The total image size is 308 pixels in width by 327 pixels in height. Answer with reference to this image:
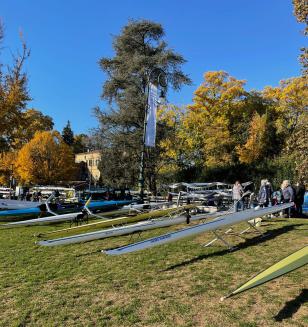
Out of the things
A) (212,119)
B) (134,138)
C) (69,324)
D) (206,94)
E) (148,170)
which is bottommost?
(69,324)

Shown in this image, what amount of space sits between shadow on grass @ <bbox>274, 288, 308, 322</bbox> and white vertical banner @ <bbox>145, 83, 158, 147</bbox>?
14.0 meters

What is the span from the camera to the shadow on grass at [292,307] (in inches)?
188

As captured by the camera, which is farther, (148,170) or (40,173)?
(40,173)

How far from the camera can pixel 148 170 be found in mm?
33219

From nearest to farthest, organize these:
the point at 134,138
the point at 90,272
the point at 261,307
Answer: the point at 261,307
the point at 90,272
the point at 134,138

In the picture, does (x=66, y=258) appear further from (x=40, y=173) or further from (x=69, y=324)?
(x=40, y=173)

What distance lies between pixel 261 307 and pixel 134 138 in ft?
88.7

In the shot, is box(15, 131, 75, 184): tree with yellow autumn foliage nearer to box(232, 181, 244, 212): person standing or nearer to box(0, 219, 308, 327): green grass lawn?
box(232, 181, 244, 212): person standing

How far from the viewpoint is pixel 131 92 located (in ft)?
105

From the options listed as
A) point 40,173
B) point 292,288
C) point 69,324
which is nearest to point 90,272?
point 69,324

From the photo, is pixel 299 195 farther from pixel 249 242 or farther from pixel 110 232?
pixel 110 232

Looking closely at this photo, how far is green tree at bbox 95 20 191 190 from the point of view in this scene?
3172 centimetres

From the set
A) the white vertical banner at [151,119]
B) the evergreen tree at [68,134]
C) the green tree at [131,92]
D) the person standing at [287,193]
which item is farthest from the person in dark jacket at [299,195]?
the evergreen tree at [68,134]

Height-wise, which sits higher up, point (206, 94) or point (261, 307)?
point (206, 94)
